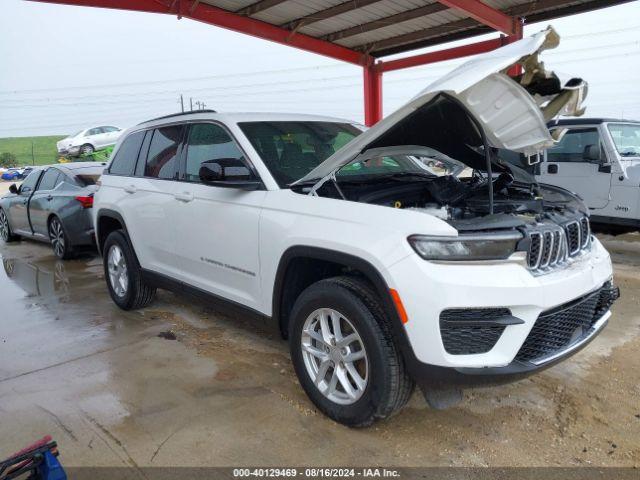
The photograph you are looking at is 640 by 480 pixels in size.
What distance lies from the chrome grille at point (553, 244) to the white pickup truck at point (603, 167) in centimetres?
465

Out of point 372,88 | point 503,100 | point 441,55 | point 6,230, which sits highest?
point 441,55

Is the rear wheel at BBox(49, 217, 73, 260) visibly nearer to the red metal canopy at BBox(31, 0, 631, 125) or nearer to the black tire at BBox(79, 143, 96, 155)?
the red metal canopy at BBox(31, 0, 631, 125)

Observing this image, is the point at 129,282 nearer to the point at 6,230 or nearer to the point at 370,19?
the point at 6,230

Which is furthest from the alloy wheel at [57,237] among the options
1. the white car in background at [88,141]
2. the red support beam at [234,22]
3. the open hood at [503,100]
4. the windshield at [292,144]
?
the white car in background at [88,141]

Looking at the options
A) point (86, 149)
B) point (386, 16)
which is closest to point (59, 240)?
point (386, 16)

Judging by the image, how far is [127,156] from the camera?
5168mm

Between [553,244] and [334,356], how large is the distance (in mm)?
1317

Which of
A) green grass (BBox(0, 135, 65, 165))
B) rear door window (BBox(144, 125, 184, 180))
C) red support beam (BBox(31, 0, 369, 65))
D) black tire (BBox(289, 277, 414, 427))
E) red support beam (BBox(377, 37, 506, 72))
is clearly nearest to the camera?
black tire (BBox(289, 277, 414, 427))

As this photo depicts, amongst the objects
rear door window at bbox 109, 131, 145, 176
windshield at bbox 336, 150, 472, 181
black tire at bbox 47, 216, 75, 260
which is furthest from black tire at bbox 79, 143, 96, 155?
windshield at bbox 336, 150, 472, 181

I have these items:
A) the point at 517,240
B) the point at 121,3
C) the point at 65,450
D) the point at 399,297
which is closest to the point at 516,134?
the point at 517,240

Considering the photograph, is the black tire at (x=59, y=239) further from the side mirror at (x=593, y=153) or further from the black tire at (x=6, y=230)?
the side mirror at (x=593, y=153)

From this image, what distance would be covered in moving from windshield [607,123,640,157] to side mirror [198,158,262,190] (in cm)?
595

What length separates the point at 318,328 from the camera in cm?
303

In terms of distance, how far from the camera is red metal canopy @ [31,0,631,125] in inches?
342
